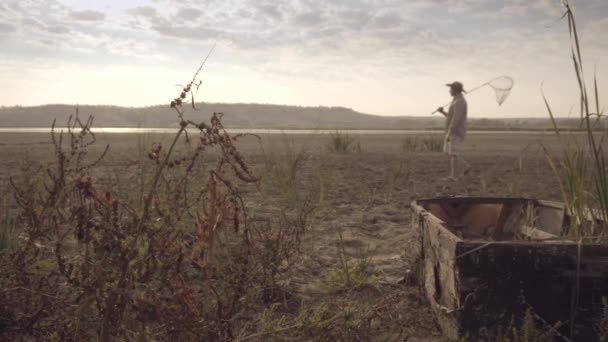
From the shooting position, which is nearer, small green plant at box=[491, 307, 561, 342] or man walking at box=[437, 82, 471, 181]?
small green plant at box=[491, 307, 561, 342]

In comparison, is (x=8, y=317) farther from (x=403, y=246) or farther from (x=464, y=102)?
(x=464, y=102)

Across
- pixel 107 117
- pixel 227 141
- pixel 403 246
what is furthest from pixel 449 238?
pixel 107 117

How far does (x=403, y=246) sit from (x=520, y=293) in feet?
6.67

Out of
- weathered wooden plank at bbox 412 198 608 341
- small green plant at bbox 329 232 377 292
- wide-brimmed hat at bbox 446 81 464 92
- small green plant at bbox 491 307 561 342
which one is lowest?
small green plant at bbox 329 232 377 292

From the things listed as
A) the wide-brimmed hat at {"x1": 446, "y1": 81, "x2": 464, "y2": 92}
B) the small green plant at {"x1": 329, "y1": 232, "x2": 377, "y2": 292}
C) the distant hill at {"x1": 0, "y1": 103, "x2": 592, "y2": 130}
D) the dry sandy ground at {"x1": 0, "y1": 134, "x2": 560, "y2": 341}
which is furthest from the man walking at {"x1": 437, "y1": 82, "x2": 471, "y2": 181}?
the distant hill at {"x1": 0, "y1": 103, "x2": 592, "y2": 130}

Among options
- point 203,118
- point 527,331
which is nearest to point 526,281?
point 527,331

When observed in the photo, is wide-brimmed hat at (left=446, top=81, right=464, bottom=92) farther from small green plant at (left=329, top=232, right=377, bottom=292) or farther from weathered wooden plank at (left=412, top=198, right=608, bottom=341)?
weathered wooden plank at (left=412, top=198, right=608, bottom=341)

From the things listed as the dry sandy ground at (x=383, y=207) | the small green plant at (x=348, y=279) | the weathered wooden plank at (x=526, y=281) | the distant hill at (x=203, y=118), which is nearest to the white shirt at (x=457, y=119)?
the dry sandy ground at (x=383, y=207)

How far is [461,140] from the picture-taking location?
7.98m

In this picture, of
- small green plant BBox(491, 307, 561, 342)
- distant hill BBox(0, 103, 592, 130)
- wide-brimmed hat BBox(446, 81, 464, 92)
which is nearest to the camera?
small green plant BBox(491, 307, 561, 342)

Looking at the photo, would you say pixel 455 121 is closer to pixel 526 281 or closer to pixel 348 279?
pixel 348 279

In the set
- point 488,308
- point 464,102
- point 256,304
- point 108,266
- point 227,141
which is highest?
point 464,102

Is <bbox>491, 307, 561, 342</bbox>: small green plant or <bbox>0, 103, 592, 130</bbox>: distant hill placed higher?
<bbox>0, 103, 592, 130</bbox>: distant hill

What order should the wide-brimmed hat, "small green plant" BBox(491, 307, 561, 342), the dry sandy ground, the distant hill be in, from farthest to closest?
the distant hill, the wide-brimmed hat, the dry sandy ground, "small green plant" BBox(491, 307, 561, 342)
